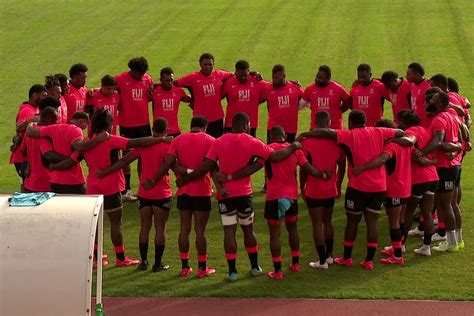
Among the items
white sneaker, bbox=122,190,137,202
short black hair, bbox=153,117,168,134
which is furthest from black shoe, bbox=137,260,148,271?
white sneaker, bbox=122,190,137,202

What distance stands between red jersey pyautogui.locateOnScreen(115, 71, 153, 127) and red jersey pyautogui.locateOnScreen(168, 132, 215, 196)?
14.1 feet

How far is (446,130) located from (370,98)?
3.00 metres

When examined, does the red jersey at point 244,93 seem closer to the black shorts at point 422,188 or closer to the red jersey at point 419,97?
the red jersey at point 419,97

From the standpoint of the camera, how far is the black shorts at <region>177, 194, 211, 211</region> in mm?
11711

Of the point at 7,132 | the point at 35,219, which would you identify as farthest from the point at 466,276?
the point at 7,132

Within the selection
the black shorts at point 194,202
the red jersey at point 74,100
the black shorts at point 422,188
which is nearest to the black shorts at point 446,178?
the black shorts at point 422,188

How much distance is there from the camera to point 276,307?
35.5 feet

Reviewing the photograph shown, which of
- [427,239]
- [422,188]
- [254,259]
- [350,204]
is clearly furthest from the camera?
[427,239]

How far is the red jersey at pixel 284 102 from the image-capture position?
15.7 meters

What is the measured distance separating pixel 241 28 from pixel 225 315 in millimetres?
21371

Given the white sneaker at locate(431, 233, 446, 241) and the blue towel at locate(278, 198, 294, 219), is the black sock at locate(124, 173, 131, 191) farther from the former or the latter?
the white sneaker at locate(431, 233, 446, 241)

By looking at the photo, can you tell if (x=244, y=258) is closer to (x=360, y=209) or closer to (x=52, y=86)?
(x=360, y=209)

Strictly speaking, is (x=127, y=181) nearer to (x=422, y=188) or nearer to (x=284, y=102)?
(x=284, y=102)

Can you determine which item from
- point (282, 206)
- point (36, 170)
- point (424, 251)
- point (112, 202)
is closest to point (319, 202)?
point (282, 206)
